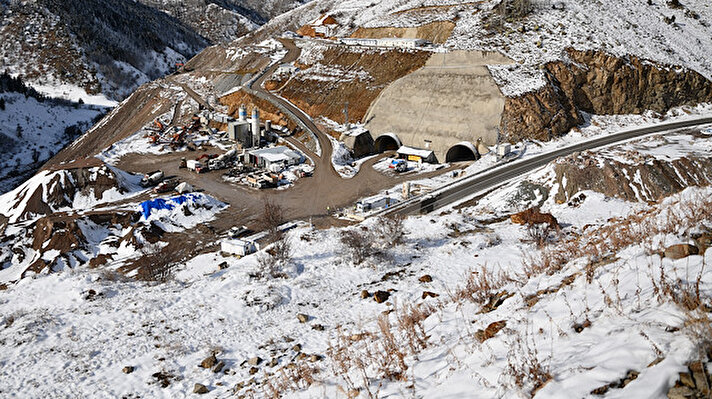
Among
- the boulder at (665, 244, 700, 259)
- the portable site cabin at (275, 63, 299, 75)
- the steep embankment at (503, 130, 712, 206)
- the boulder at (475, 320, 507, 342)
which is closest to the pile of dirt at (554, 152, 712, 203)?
the steep embankment at (503, 130, 712, 206)

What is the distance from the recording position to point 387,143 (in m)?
60.6

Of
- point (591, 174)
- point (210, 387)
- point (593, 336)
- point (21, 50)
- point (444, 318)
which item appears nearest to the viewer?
point (593, 336)

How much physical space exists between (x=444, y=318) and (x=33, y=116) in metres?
121

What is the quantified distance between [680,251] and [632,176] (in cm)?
2803

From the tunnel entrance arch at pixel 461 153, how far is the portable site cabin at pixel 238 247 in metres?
31.5

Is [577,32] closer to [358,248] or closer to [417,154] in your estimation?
[417,154]

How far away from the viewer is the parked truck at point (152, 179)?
48.9 metres

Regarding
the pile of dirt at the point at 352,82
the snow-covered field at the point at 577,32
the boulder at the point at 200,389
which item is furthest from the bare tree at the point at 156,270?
the snow-covered field at the point at 577,32

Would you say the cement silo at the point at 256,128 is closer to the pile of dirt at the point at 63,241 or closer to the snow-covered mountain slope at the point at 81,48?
the pile of dirt at the point at 63,241

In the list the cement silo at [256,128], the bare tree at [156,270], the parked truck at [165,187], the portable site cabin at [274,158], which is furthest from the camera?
the cement silo at [256,128]

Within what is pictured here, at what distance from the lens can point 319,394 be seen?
302 inches

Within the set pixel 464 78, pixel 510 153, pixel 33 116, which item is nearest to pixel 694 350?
pixel 510 153

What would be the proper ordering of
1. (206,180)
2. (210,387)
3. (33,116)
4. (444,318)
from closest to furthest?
(444,318), (210,387), (206,180), (33,116)

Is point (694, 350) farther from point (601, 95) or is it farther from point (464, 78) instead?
point (601, 95)
